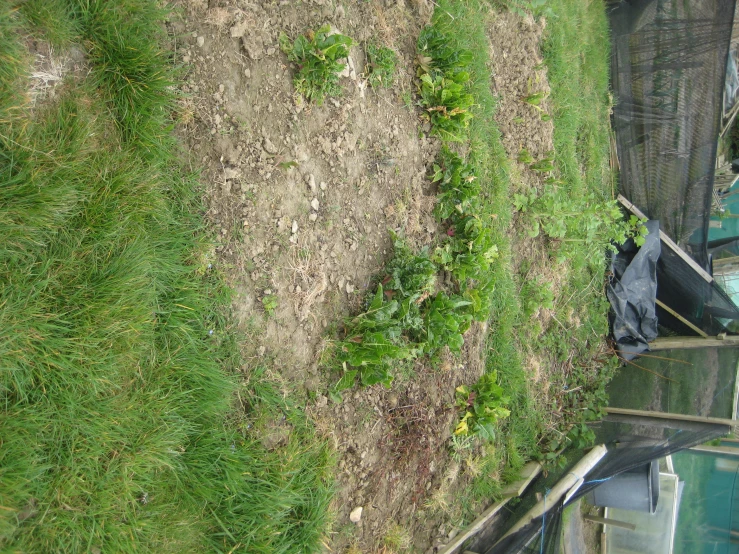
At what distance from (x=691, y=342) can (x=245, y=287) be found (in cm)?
481

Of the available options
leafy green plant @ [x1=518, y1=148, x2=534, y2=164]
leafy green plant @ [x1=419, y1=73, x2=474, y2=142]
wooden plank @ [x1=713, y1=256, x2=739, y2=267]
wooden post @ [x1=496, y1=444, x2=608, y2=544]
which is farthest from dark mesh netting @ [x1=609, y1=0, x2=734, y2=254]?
leafy green plant @ [x1=419, y1=73, x2=474, y2=142]

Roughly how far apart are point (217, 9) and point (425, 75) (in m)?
1.55

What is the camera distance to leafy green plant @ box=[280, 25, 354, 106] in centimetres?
308

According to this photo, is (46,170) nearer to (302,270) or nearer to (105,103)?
(105,103)

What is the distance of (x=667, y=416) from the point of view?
15.9 ft

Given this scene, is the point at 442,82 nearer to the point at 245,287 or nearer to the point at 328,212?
the point at 328,212

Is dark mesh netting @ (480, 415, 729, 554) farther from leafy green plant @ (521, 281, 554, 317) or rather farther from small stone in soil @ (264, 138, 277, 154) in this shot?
small stone in soil @ (264, 138, 277, 154)

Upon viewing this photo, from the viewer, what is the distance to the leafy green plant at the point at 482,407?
3939 millimetres

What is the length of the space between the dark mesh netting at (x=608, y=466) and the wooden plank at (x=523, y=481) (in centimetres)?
7

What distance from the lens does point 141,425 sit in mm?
2434

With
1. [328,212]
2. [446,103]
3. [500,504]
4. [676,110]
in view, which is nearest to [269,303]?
[328,212]

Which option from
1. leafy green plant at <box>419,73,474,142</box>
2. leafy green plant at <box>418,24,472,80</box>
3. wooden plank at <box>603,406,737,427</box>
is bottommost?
wooden plank at <box>603,406,737,427</box>

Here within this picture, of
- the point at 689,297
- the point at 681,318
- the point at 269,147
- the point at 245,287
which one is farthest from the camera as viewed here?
the point at 681,318

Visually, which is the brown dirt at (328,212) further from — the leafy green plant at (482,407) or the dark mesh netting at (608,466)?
the dark mesh netting at (608,466)
